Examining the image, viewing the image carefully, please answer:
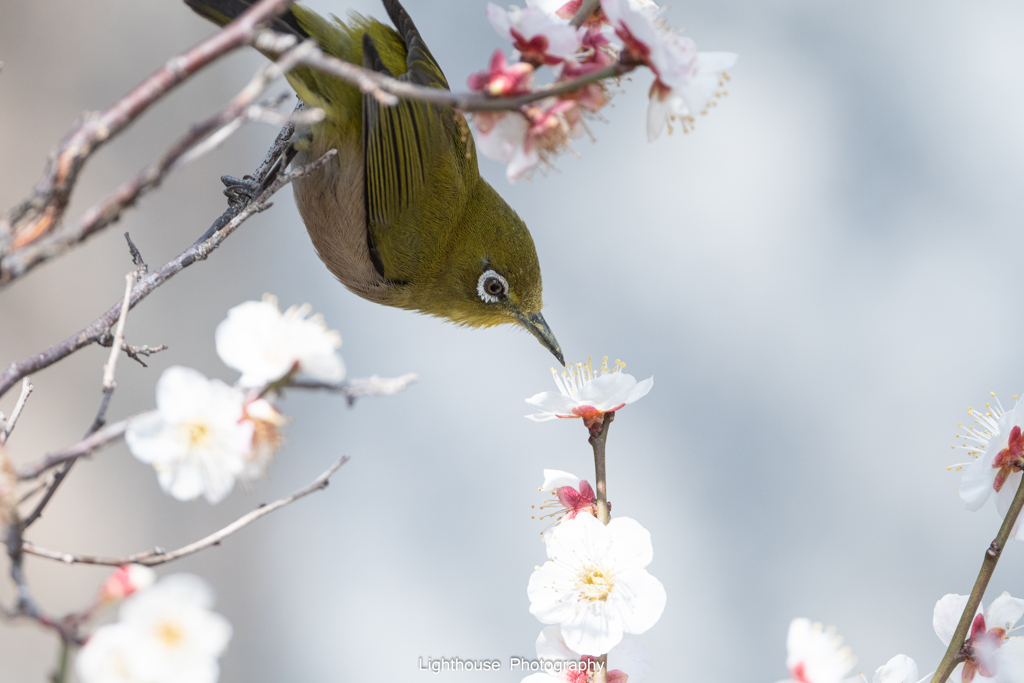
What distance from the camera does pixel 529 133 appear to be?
0.31 m

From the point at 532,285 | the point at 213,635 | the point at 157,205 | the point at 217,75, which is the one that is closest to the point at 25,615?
the point at 213,635

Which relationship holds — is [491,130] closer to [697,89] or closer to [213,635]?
[697,89]

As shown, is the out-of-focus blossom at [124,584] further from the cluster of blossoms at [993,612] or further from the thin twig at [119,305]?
the cluster of blossoms at [993,612]

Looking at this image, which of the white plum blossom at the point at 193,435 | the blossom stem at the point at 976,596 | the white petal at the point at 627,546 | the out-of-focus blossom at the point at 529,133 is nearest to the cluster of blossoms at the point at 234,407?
the white plum blossom at the point at 193,435

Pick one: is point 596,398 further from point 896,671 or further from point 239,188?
point 239,188

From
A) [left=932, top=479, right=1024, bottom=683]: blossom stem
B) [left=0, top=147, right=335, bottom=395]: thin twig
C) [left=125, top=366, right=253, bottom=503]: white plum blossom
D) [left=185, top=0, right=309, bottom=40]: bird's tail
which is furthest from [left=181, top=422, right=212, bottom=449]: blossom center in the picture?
[left=185, top=0, right=309, bottom=40]: bird's tail

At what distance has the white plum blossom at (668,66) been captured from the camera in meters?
0.28

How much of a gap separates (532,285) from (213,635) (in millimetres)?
710

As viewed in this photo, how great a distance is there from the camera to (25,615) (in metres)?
0.21

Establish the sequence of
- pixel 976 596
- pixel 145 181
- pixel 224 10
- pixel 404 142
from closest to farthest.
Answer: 1. pixel 145 181
2. pixel 976 596
3. pixel 224 10
4. pixel 404 142

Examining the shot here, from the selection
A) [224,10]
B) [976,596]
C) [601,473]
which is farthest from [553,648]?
[224,10]

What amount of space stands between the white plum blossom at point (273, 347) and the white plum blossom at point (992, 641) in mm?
391

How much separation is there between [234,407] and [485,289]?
66 centimetres

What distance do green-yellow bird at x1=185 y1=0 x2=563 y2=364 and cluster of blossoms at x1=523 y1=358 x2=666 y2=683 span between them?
47 cm
